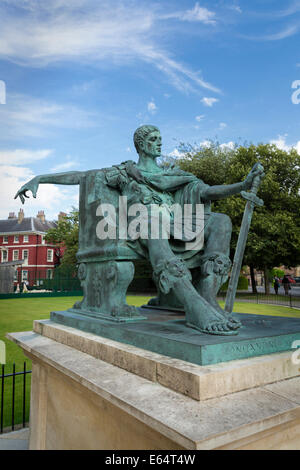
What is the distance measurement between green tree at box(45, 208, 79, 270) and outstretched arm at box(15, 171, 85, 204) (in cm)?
3382

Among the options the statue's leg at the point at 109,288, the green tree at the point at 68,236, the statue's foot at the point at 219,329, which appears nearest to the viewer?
the statue's foot at the point at 219,329

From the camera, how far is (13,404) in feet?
16.0

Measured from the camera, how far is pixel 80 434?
2.70 metres

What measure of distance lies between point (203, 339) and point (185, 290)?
1.62ft

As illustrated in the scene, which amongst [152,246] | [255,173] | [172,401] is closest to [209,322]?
[172,401]

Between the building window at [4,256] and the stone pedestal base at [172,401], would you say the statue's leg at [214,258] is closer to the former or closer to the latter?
the stone pedestal base at [172,401]

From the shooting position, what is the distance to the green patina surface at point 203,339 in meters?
1.98

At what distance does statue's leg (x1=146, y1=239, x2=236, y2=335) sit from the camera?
2297 millimetres

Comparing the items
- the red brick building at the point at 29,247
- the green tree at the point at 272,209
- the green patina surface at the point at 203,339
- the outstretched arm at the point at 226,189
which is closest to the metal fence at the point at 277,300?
the green tree at the point at 272,209

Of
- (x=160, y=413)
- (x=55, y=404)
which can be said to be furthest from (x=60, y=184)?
(x=160, y=413)

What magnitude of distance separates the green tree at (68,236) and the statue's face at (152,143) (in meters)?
34.4

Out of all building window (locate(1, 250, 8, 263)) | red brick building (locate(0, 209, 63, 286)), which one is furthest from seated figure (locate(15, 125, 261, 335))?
building window (locate(1, 250, 8, 263))

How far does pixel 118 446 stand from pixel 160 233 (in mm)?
1623

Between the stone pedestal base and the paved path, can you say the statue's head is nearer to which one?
the stone pedestal base
